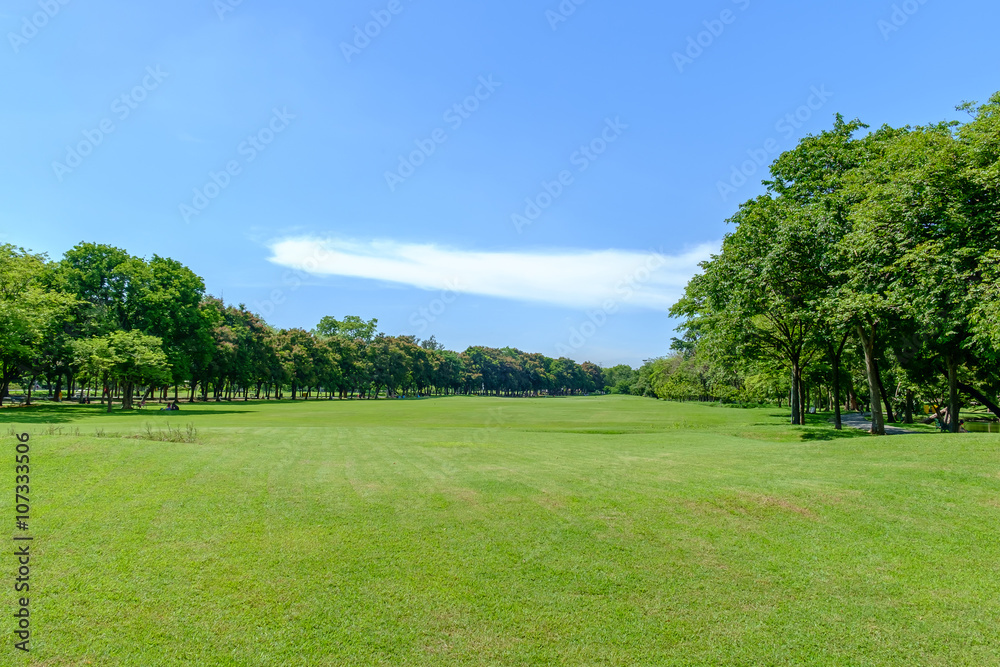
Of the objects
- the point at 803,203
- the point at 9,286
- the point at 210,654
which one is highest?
the point at 803,203

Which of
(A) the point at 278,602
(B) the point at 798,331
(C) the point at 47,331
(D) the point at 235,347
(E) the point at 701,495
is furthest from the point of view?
(D) the point at 235,347

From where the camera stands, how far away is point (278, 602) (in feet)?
18.8

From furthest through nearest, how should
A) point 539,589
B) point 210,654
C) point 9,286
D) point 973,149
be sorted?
point 9,286 → point 973,149 → point 539,589 → point 210,654

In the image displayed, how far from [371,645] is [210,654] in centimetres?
145

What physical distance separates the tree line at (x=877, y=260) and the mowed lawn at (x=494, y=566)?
7699 millimetres

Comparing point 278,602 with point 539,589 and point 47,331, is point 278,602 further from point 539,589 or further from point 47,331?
point 47,331

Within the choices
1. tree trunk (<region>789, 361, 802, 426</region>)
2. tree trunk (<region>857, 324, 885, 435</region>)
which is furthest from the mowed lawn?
tree trunk (<region>789, 361, 802, 426</region>)

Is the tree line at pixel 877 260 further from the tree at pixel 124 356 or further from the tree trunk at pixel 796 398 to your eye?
the tree at pixel 124 356

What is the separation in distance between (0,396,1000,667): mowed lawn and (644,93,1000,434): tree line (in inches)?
303

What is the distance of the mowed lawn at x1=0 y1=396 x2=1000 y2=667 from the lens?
5109 millimetres

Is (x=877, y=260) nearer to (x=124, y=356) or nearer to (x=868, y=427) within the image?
(x=868, y=427)

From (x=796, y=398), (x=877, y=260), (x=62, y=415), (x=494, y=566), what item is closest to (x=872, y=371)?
(x=877, y=260)

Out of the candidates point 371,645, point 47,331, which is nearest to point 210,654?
point 371,645

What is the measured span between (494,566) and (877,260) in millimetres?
20584
